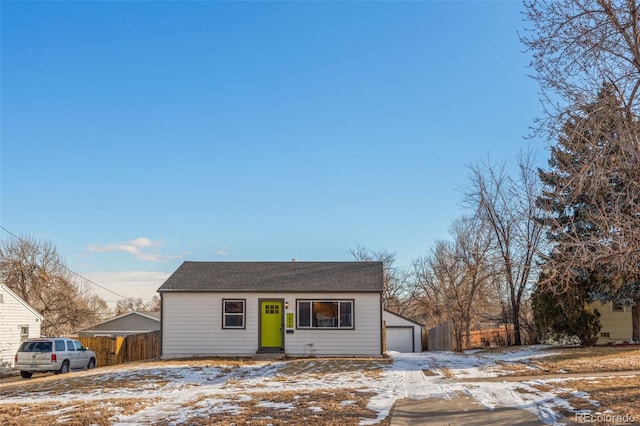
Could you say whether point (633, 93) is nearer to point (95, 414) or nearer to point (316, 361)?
point (95, 414)

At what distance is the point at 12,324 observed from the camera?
27.0 metres

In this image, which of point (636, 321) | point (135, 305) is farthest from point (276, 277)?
point (135, 305)

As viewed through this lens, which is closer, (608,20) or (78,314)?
(608,20)

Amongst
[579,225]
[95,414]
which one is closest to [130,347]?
[95,414]

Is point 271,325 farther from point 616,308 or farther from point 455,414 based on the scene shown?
point 455,414

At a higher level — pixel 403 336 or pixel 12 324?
pixel 12 324

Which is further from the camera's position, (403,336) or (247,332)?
(403,336)

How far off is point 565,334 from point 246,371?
39.1 feet

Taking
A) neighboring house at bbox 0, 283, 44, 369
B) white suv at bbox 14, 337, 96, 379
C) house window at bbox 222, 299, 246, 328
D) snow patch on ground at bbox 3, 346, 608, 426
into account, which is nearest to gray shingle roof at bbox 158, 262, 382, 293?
house window at bbox 222, 299, 246, 328

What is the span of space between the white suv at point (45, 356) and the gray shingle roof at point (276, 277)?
4.27 metres

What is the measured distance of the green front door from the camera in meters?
21.3

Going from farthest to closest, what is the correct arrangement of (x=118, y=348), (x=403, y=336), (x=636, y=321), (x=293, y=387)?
(x=403, y=336) < (x=118, y=348) < (x=636, y=321) < (x=293, y=387)

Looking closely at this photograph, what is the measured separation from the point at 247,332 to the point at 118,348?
277 inches

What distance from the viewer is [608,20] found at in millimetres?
8344
